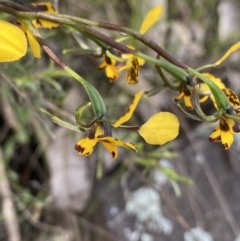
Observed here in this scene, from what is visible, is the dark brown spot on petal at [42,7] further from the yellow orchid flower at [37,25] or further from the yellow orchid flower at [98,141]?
the yellow orchid flower at [98,141]

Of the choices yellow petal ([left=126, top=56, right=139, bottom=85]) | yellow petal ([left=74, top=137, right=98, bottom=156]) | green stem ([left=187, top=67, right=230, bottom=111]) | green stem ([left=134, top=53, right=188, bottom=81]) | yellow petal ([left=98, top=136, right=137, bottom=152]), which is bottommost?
yellow petal ([left=74, top=137, right=98, bottom=156])

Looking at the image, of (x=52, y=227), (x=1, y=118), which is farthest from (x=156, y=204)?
(x=1, y=118)

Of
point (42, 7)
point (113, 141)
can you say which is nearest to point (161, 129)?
point (113, 141)

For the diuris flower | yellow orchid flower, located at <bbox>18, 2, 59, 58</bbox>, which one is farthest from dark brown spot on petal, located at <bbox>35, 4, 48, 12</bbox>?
the diuris flower

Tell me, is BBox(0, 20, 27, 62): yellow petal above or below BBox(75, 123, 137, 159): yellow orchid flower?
above

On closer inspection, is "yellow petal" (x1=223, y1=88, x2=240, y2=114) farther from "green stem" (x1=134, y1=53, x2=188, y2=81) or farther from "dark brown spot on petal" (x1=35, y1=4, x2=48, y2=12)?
"dark brown spot on petal" (x1=35, y1=4, x2=48, y2=12)

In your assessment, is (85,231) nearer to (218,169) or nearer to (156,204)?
(156,204)

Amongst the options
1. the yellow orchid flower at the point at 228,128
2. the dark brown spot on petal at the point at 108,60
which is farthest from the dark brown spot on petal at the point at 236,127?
the dark brown spot on petal at the point at 108,60
